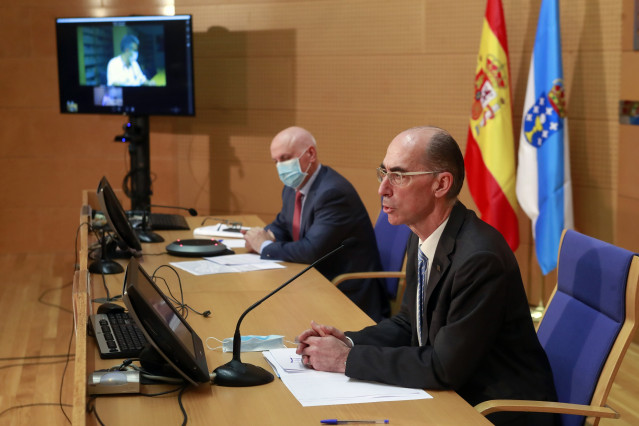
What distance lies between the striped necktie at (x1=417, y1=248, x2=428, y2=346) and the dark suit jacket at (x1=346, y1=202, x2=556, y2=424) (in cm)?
5

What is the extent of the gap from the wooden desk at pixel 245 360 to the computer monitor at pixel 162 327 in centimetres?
7

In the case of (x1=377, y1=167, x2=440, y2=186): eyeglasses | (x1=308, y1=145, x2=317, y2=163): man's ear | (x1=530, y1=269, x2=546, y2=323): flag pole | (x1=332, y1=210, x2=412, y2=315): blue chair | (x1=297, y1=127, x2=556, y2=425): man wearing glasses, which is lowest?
(x1=530, y1=269, x2=546, y2=323): flag pole

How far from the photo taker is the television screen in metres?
5.50

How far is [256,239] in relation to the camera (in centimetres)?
359

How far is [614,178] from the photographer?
463 centimetres

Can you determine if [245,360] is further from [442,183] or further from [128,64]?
[128,64]

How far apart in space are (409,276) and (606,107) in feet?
9.72

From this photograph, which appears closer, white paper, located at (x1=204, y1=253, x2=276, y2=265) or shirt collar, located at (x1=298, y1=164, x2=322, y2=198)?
white paper, located at (x1=204, y1=253, x2=276, y2=265)

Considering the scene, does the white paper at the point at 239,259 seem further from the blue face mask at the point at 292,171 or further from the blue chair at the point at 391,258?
the blue face mask at the point at 292,171

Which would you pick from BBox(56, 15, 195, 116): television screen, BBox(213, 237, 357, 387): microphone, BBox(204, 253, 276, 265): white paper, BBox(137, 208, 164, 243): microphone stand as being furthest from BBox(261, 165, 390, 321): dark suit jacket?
BBox(56, 15, 195, 116): television screen

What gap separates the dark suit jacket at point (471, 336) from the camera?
1.87 m

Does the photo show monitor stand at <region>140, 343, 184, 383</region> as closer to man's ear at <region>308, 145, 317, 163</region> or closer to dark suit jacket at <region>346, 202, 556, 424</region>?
dark suit jacket at <region>346, 202, 556, 424</region>

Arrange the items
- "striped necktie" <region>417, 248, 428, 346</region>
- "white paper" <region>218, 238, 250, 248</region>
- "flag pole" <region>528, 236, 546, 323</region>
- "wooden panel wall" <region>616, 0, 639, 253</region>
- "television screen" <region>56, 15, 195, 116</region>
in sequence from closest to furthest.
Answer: "striped necktie" <region>417, 248, 428, 346</region>
"white paper" <region>218, 238, 250, 248</region>
"wooden panel wall" <region>616, 0, 639, 253</region>
"flag pole" <region>528, 236, 546, 323</region>
"television screen" <region>56, 15, 195, 116</region>

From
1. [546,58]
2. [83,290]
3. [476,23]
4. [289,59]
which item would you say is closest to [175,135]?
[289,59]
